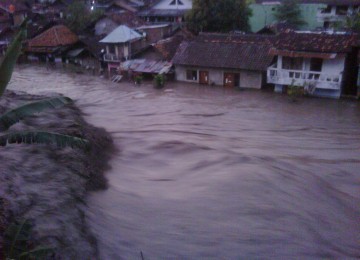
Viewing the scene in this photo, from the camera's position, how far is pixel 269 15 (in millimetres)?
32031

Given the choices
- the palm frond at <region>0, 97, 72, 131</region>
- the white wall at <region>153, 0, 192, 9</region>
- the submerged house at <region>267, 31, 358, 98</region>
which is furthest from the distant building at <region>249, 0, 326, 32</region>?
the palm frond at <region>0, 97, 72, 131</region>

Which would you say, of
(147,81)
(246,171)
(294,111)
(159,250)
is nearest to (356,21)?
(294,111)

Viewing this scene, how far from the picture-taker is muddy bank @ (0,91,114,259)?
6.85 metres

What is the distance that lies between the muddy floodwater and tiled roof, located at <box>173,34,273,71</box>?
312cm

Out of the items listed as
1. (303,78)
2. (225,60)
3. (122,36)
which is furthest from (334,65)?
(122,36)

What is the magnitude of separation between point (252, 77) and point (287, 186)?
1327 cm

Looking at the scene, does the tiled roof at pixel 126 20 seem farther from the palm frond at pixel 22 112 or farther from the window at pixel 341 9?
the palm frond at pixel 22 112

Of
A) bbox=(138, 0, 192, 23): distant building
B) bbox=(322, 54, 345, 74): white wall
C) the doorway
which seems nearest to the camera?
bbox=(322, 54, 345, 74): white wall

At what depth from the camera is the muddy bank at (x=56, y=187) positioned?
685 cm

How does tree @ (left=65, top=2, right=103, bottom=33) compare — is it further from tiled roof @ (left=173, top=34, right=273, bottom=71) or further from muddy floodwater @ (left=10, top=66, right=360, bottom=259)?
muddy floodwater @ (left=10, top=66, right=360, bottom=259)

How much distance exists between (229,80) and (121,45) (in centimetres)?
1023

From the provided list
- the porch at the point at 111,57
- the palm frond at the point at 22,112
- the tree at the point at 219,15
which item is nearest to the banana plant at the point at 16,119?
the palm frond at the point at 22,112

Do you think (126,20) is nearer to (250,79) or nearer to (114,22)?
(114,22)

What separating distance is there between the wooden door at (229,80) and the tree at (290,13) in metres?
9.61
